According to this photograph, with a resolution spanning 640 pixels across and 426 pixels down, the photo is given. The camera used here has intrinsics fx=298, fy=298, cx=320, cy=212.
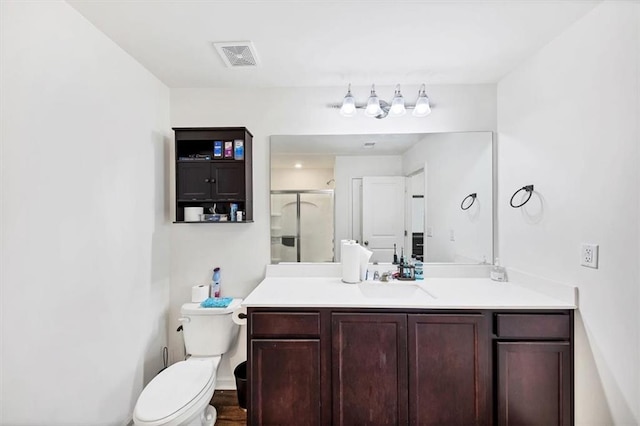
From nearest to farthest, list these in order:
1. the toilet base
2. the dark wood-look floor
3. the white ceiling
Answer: the white ceiling, the toilet base, the dark wood-look floor

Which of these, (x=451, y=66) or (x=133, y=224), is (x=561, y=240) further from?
(x=133, y=224)

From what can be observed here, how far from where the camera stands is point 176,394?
159cm

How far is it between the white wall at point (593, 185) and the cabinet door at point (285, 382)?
139 cm

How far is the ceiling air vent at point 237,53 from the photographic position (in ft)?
5.70

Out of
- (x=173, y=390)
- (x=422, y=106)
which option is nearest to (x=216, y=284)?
(x=173, y=390)

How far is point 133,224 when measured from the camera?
1924 millimetres

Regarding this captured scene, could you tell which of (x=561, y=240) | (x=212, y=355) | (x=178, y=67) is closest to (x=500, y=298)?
(x=561, y=240)

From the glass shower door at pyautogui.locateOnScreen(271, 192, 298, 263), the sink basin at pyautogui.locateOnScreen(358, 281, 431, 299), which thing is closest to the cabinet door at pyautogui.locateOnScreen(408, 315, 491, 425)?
the sink basin at pyautogui.locateOnScreen(358, 281, 431, 299)

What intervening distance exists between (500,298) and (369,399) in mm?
941

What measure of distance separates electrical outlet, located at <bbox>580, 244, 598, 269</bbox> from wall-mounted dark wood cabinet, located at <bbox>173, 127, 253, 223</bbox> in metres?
2.00

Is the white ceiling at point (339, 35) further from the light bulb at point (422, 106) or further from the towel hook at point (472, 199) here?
the towel hook at point (472, 199)

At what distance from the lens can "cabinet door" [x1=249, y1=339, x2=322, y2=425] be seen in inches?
Answer: 64.5

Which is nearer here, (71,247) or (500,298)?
(71,247)

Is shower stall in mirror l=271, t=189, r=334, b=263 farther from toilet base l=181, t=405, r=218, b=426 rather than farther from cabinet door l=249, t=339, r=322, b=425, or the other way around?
toilet base l=181, t=405, r=218, b=426
